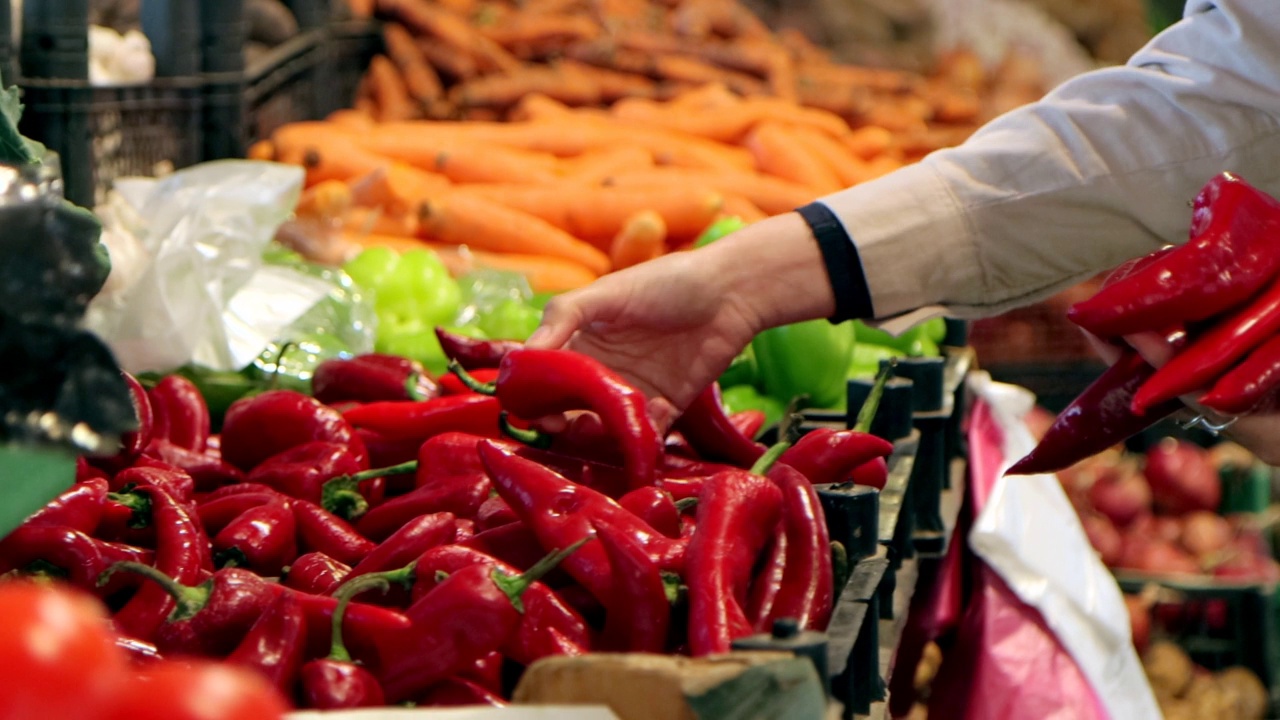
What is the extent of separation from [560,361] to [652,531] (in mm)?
310

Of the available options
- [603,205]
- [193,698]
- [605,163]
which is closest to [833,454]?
[193,698]

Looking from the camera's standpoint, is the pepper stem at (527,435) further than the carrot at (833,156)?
No

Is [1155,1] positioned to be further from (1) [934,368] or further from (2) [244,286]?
(2) [244,286]

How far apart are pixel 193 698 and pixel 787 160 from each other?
11.5 ft

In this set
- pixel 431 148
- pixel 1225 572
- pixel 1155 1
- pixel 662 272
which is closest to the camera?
pixel 662 272

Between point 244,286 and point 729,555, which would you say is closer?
point 729,555

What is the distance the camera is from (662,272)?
1.61m

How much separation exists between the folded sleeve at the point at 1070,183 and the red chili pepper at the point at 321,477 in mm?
623

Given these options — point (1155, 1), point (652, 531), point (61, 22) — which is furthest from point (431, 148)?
point (652, 531)

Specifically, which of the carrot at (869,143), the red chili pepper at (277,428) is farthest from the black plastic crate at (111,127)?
the carrot at (869,143)

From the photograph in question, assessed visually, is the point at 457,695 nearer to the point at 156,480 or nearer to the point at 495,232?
the point at 156,480

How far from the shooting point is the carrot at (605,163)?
369 centimetres

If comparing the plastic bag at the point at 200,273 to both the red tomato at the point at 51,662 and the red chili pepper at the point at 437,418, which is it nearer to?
the red chili pepper at the point at 437,418

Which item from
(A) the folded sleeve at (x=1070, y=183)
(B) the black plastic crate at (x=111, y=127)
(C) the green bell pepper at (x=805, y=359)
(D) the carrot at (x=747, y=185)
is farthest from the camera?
(D) the carrot at (x=747, y=185)
